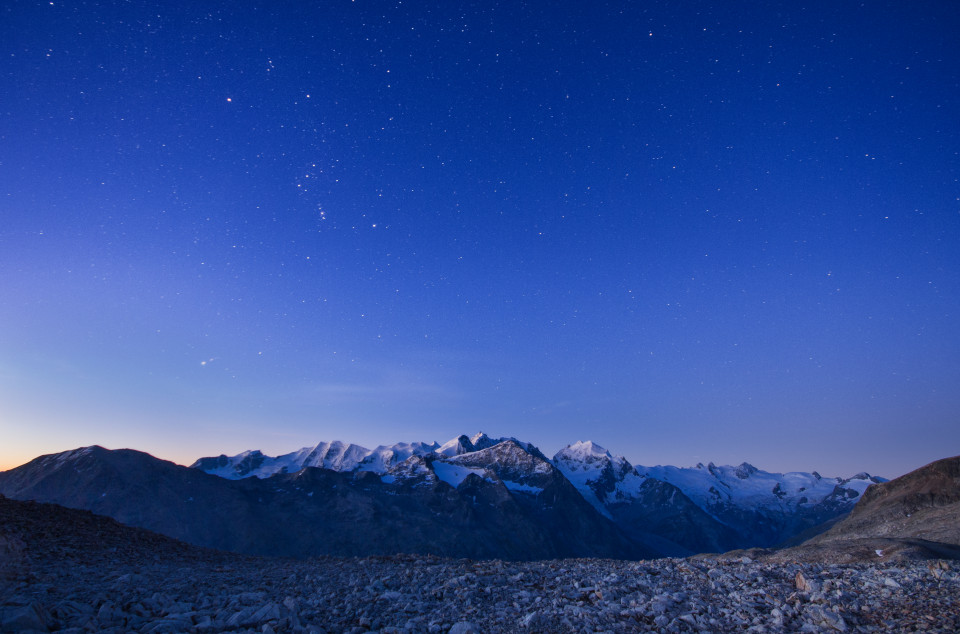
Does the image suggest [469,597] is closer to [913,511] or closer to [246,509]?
[913,511]

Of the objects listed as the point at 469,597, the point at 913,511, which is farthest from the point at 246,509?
the point at 469,597

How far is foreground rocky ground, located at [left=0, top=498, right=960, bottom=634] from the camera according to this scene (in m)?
9.59

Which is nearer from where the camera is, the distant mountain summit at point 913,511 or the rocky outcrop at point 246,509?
the distant mountain summit at point 913,511

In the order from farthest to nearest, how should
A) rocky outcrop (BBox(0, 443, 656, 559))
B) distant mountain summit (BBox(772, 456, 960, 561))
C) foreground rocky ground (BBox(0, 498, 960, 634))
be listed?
rocky outcrop (BBox(0, 443, 656, 559)), distant mountain summit (BBox(772, 456, 960, 561)), foreground rocky ground (BBox(0, 498, 960, 634))

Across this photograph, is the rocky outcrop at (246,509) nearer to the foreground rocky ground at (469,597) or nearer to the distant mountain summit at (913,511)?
the distant mountain summit at (913,511)

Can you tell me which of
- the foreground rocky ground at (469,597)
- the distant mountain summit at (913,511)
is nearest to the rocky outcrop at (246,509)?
the distant mountain summit at (913,511)

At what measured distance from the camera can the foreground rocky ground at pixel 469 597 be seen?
9.59m

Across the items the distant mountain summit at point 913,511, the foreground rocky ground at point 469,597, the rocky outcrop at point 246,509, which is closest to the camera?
the foreground rocky ground at point 469,597

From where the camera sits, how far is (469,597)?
1203 cm

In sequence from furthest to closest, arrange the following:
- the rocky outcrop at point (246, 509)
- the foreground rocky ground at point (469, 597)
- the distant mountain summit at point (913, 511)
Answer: the rocky outcrop at point (246, 509) → the distant mountain summit at point (913, 511) → the foreground rocky ground at point (469, 597)

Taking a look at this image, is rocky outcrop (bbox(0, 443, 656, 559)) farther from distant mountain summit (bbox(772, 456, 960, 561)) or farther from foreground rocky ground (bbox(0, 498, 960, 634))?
foreground rocky ground (bbox(0, 498, 960, 634))

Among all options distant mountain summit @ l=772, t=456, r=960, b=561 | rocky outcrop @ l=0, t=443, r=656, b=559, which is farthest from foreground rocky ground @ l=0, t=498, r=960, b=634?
rocky outcrop @ l=0, t=443, r=656, b=559

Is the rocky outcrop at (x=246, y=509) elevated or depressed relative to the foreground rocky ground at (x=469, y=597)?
depressed

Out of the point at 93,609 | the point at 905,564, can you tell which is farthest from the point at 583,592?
the point at 905,564
